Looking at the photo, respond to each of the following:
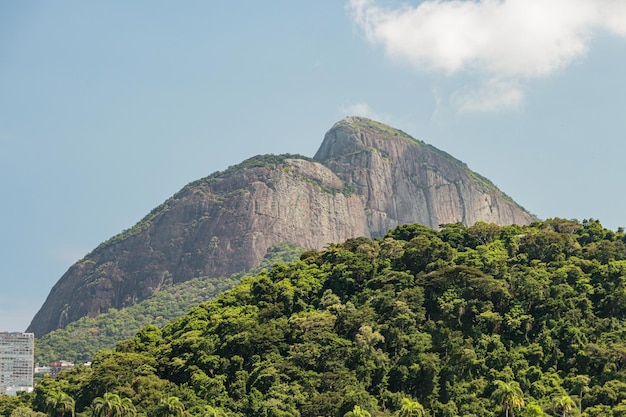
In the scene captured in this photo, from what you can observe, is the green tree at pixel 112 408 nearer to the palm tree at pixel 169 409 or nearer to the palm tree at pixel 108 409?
the palm tree at pixel 108 409

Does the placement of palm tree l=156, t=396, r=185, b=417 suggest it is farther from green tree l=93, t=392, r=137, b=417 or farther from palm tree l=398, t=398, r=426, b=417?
palm tree l=398, t=398, r=426, b=417

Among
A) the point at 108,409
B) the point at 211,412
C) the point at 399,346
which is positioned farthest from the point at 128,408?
the point at 399,346

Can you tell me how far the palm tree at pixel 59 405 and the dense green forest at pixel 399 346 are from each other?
0.13 meters

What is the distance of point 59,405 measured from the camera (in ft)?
296

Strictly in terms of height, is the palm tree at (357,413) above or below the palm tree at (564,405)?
above

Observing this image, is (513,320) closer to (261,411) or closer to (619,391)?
(619,391)

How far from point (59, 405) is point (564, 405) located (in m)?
45.8

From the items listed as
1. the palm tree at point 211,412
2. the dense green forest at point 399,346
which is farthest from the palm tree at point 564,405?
the palm tree at point 211,412

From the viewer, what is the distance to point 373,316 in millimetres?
91625

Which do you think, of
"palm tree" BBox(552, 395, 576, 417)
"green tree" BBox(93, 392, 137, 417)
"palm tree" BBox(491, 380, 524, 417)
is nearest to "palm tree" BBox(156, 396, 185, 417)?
"green tree" BBox(93, 392, 137, 417)

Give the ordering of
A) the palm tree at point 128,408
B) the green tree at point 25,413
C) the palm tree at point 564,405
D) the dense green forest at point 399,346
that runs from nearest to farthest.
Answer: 1. the palm tree at point 564,405
2. the palm tree at point 128,408
3. the dense green forest at point 399,346
4. the green tree at point 25,413

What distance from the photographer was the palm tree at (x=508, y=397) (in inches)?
2977

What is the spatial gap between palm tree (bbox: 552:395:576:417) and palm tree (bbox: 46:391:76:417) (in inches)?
1725

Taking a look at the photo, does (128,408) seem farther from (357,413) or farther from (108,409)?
(357,413)
